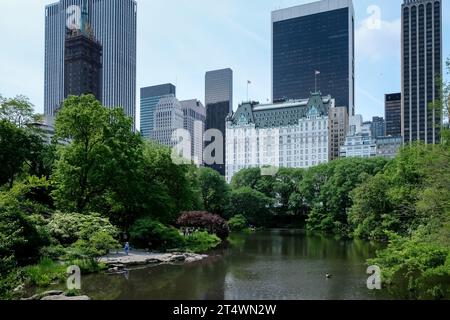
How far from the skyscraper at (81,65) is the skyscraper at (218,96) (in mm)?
51394

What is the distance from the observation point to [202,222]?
1348 inches

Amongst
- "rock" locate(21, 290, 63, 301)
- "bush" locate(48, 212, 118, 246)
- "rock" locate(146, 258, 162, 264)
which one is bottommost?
"rock" locate(146, 258, 162, 264)

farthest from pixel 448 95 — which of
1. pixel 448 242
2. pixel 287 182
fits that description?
pixel 287 182

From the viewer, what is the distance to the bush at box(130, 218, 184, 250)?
26.3m

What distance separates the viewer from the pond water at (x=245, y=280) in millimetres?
15055

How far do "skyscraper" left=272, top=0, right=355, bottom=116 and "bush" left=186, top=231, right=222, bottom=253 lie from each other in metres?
131

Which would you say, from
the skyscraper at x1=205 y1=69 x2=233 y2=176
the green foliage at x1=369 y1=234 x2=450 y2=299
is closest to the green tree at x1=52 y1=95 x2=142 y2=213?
the green foliage at x1=369 y1=234 x2=450 y2=299

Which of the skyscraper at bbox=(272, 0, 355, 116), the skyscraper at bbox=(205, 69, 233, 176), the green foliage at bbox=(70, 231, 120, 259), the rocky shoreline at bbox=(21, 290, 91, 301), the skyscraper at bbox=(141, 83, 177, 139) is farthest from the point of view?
the skyscraper at bbox=(205, 69, 233, 176)

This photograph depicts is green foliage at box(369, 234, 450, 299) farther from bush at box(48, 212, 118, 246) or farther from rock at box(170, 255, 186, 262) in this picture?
bush at box(48, 212, 118, 246)

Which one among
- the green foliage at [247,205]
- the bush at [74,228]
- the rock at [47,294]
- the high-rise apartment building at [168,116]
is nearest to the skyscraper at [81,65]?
Answer: the high-rise apartment building at [168,116]

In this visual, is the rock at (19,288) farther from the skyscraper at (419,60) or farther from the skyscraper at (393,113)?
the skyscraper at (393,113)

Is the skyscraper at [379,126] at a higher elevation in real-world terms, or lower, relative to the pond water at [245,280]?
higher

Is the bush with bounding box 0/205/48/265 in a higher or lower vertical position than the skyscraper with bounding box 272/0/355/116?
lower

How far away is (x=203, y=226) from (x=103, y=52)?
113021mm
